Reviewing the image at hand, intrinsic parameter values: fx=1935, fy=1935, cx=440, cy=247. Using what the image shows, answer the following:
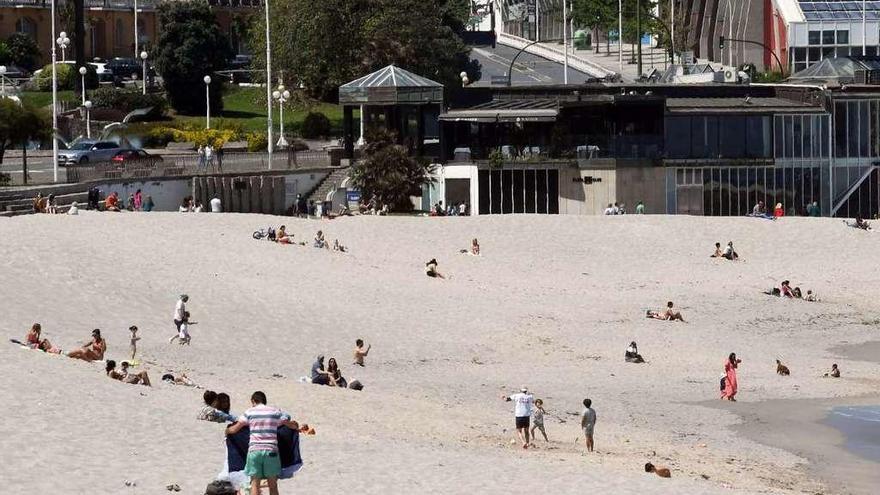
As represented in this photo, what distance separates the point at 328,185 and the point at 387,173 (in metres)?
3.34

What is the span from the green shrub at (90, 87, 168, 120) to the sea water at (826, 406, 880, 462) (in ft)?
197

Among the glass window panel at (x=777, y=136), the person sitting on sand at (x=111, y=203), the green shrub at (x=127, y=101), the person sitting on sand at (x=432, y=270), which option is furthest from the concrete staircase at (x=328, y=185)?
the green shrub at (x=127, y=101)

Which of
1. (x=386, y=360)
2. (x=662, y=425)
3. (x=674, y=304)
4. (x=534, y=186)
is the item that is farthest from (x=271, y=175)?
(x=662, y=425)

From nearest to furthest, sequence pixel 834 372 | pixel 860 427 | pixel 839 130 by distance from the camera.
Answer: pixel 860 427, pixel 834 372, pixel 839 130

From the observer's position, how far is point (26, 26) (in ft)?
378

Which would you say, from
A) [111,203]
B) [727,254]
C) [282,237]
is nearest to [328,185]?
[111,203]

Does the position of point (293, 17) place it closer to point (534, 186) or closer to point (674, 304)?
point (534, 186)

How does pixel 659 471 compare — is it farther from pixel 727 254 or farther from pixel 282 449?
pixel 727 254

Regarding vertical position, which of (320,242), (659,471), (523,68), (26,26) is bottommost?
(659,471)

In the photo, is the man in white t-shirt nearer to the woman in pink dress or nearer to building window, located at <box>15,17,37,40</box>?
the woman in pink dress

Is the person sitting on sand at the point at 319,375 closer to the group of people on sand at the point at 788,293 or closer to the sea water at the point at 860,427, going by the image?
the sea water at the point at 860,427

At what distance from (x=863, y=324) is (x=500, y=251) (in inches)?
434

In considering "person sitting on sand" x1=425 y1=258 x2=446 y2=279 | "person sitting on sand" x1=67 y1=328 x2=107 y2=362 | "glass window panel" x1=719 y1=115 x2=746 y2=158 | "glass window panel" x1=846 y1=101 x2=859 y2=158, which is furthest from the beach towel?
"glass window panel" x1=846 y1=101 x2=859 y2=158

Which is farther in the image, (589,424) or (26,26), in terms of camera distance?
(26,26)
